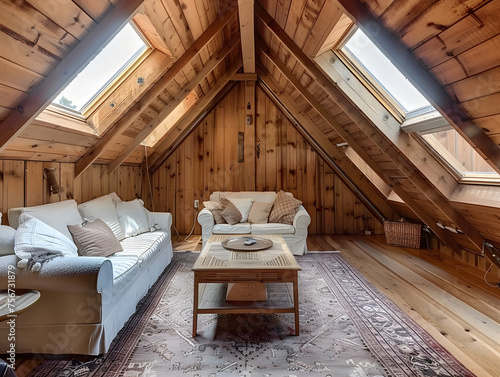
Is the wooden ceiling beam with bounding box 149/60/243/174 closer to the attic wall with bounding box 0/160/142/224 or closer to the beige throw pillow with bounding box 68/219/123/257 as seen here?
the attic wall with bounding box 0/160/142/224

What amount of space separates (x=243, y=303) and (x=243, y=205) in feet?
6.89

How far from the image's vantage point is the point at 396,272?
3.17 meters

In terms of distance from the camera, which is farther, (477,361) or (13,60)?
(477,361)

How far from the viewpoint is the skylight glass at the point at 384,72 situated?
2.46m

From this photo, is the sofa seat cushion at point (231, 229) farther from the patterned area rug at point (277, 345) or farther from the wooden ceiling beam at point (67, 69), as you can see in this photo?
the wooden ceiling beam at point (67, 69)

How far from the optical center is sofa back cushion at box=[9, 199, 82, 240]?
2.05 meters

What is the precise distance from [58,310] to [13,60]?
1.38m

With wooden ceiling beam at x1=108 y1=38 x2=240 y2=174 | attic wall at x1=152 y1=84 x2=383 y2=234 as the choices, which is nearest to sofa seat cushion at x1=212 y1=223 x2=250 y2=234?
attic wall at x1=152 y1=84 x2=383 y2=234

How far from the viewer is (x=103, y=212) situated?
9.48 ft

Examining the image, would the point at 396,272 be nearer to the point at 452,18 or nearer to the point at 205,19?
the point at 452,18

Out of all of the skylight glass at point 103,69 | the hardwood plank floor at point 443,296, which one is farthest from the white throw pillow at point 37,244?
the hardwood plank floor at point 443,296

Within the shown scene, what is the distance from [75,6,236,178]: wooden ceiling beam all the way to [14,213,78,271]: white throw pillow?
121cm

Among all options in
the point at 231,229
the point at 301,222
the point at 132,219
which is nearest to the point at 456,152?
the point at 301,222

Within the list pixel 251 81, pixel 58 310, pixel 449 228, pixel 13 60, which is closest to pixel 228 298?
pixel 58 310
